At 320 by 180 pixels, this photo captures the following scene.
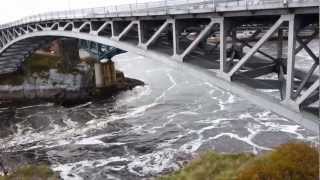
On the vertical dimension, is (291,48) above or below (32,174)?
above

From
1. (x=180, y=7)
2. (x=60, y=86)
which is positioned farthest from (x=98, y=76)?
(x=180, y=7)

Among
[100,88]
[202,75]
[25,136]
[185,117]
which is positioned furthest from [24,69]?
[202,75]

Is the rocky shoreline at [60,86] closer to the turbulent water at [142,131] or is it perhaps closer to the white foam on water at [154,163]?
the turbulent water at [142,131]

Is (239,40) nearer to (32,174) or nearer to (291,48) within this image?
(291,48)

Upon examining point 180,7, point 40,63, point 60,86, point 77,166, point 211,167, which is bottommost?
point 77,166

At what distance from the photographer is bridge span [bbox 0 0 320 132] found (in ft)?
48.4

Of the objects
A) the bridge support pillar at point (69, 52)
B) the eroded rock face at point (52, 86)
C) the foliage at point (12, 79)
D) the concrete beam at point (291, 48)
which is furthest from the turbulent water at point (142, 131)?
the bridge support pillar at point (69, 52)

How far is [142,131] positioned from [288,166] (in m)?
21.5

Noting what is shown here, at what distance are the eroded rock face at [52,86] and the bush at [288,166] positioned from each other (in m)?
38.9

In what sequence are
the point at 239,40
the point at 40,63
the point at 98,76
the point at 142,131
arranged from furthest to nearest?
the point at 40,63 < the point at 98,76 < the point at 142,131 < the point at 239,40

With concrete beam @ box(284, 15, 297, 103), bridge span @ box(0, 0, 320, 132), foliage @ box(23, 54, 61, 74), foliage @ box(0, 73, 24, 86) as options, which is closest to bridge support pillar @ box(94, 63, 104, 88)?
foliage @ box(23, 54, 61, 74)

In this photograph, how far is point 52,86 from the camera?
5403 cm

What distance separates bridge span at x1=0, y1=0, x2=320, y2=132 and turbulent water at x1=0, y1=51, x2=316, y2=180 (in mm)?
1641

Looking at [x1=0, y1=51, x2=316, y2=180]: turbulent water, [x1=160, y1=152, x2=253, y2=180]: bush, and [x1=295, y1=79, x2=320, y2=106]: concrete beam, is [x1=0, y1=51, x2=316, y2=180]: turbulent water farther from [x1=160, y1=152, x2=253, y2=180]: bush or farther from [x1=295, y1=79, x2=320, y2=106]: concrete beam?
[x1=295, y1=79, x2=320, y2=106]: concrete beam
